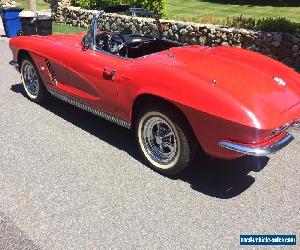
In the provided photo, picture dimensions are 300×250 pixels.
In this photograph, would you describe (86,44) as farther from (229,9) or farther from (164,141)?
(229,9)

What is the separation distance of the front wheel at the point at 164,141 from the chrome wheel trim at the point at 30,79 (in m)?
2.56

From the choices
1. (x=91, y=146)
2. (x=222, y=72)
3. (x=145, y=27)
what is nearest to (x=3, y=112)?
(x=91, y=146)

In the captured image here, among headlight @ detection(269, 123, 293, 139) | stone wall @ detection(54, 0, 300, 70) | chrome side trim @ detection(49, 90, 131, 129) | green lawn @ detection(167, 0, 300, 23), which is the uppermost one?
headlight @ detection(269, 123, 293, 139)

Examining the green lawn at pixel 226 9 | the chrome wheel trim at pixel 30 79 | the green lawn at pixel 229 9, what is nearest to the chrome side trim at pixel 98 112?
the chrome wheel trim at pixel 30 79

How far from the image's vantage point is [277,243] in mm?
3490

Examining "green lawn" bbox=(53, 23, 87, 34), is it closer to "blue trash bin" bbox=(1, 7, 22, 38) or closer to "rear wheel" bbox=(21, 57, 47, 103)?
"blue trash bin" bbox=(1, 7, 22, 38)

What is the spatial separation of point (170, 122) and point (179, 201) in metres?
0.83

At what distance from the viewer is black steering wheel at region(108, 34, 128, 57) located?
5.23 metres

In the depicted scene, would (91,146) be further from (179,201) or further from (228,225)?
(228,225)

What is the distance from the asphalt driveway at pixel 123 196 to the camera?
358 centimetres

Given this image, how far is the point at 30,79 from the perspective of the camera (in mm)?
6570

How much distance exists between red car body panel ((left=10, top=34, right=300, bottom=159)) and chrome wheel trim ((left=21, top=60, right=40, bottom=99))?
0.79m

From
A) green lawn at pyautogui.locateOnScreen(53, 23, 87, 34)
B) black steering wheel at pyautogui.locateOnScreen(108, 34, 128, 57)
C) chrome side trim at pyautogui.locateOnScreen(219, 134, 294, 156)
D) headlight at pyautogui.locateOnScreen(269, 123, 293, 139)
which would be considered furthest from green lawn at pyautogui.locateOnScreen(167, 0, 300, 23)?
chrome side trim at pyautogui.locateOnScreen(219, 134, 294, 156)

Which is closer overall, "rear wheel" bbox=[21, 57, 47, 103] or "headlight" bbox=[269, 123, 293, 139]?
"headlight" bbox=[269, 123, 293, 139]
